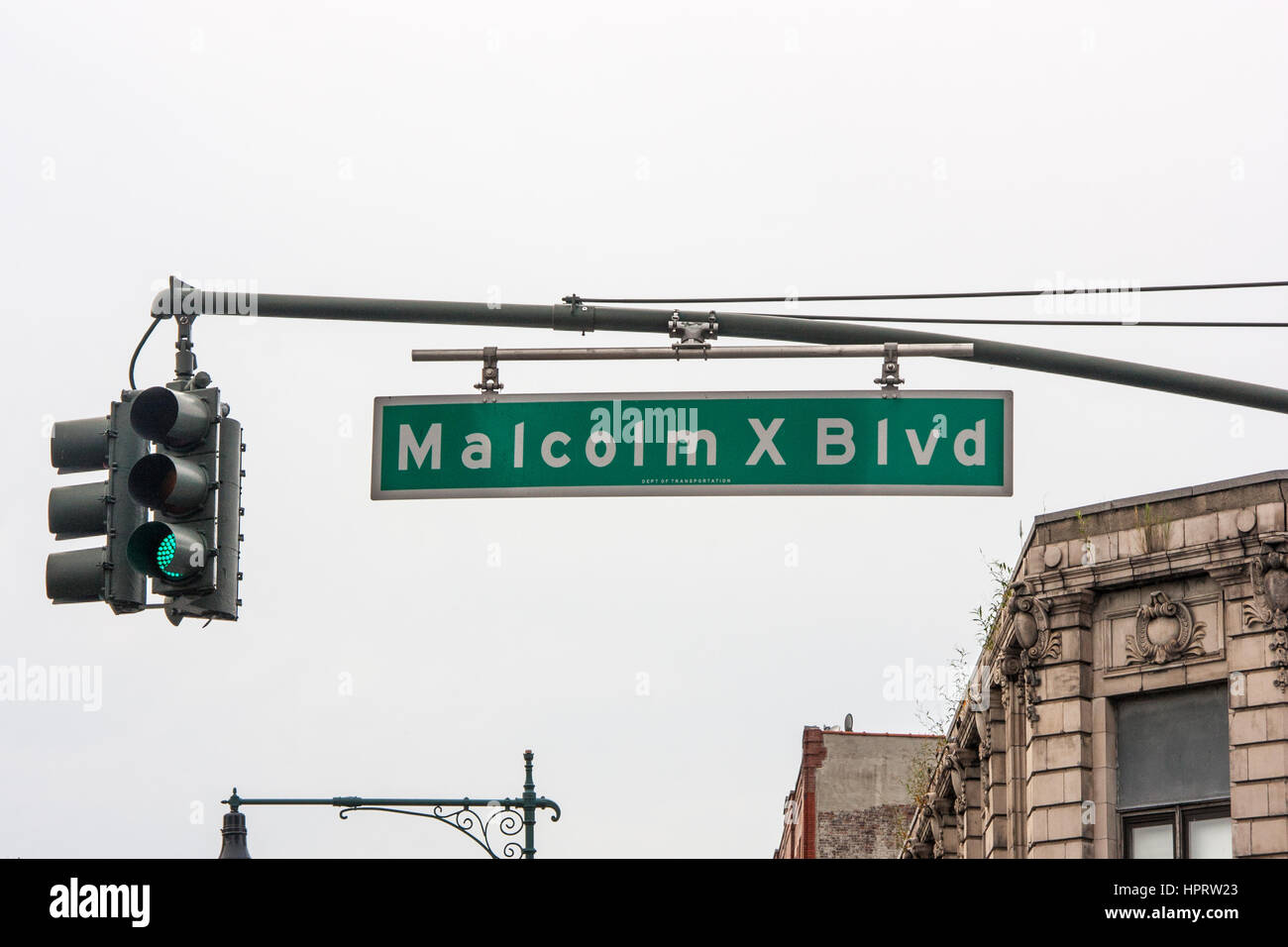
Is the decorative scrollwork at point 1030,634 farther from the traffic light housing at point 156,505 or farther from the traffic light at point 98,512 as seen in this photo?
the traffic light at point 98,512

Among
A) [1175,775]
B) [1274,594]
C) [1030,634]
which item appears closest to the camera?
[1274,594]

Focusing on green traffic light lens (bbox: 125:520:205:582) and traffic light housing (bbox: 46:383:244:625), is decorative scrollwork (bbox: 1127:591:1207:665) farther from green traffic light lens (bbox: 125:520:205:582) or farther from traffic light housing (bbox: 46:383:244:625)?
green traffic light lens (bbox: 125:520:205:582)

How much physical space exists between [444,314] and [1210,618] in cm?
1526

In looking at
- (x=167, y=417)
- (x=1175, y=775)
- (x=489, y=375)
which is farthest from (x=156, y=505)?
(x=1175, y=775)

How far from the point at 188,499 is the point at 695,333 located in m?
2.51

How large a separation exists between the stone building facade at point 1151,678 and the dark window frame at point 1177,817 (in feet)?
0.06

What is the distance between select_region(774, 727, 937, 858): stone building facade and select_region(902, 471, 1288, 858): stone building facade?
2955 cm

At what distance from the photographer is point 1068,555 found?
77.4 ft

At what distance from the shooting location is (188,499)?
8.76m

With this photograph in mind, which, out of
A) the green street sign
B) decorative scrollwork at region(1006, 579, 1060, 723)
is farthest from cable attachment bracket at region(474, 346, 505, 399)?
decorative scrollwork at region(1006, 579, 1060, 723)

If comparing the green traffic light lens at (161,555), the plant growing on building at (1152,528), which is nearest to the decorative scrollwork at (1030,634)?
the plant growing on building at (1152,528)

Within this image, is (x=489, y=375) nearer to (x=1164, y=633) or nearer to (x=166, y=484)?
(x=166, y=484)
